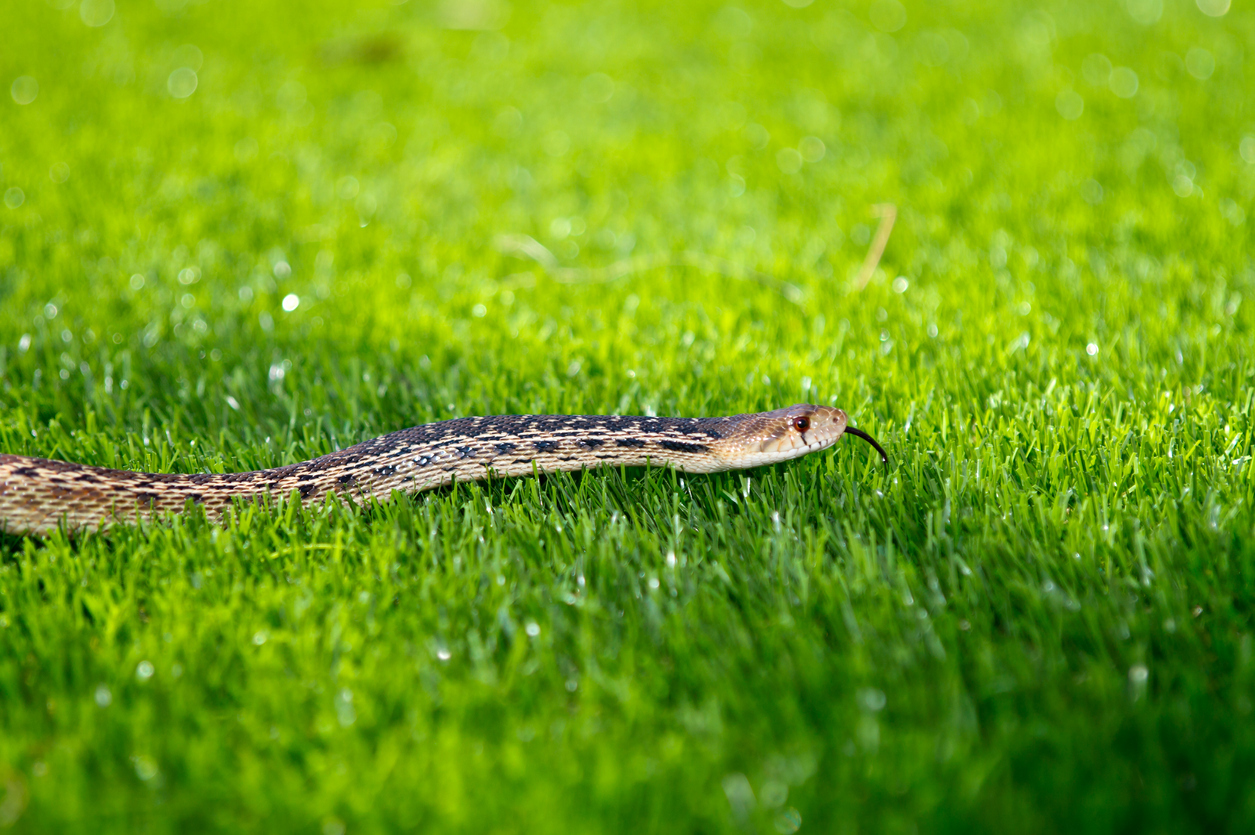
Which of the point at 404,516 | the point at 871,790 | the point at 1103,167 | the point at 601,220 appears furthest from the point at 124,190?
the point at 1103,167

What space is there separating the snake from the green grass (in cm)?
11

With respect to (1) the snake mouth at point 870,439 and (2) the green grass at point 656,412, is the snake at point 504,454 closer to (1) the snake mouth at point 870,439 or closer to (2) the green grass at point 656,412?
(1) the snake mouth at point 870,439

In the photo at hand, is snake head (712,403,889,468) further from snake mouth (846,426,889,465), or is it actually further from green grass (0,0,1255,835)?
green grass (0,0,1255,835)

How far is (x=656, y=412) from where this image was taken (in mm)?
3902

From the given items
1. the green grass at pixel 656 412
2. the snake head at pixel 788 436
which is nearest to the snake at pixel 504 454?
the snake head at pixel 788 436

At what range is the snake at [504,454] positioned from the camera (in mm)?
3135

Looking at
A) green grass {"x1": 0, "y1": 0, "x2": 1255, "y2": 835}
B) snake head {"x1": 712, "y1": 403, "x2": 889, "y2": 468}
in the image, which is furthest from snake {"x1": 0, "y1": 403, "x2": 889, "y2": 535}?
green grass {"x1": 0, "y1": 0, "x2": 1255, "y2": 835}

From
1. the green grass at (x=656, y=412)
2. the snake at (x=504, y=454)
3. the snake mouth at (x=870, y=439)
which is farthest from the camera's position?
the snake mouth at (x=870, y=439)

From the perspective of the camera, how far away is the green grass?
6.81 feet

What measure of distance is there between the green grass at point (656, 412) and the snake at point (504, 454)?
109 mm

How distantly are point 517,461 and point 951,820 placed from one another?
1.95 m

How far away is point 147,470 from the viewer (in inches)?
136

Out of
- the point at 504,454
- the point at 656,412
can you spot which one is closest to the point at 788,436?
the point at 656,412

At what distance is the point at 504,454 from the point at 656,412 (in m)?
0.86
